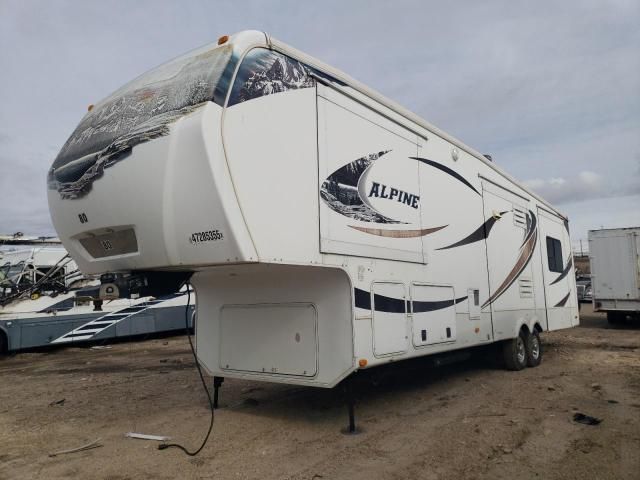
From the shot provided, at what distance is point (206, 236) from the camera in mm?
4398

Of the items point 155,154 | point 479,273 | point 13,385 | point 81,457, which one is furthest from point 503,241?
point 13,385

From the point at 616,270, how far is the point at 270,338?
1561 cm

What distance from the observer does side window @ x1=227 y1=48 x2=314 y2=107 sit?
4.50 meters

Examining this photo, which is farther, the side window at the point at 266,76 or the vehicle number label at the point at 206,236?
the side window at the point at 266,76

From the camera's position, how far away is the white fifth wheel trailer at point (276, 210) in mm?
4414

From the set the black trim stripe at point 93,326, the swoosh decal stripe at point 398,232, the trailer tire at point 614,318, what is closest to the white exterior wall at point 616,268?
the trailer tire at point 614,318

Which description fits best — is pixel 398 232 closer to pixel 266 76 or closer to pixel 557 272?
pixel 266 76

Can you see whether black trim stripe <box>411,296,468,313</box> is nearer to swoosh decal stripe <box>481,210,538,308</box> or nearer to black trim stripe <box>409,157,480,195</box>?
swoosh decal stripe <box>481,210,538,308</box>

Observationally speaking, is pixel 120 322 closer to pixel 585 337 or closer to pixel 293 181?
pixel 293 181

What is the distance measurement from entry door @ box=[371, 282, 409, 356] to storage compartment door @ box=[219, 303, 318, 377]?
658 mm

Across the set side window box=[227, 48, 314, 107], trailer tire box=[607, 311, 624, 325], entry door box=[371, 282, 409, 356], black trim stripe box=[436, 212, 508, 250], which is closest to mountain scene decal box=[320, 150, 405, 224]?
entry door box=[371, 282, 409, 356]

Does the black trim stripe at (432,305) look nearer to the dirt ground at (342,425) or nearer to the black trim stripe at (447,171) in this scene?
the dirt ground at (342,425)

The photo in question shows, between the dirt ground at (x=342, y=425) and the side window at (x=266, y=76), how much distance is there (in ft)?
10.8

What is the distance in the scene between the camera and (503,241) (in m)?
8.90
